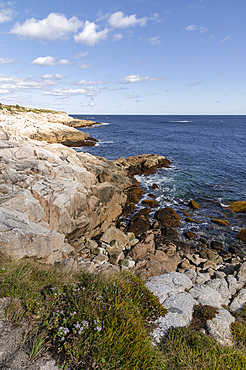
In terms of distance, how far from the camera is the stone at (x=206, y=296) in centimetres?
846

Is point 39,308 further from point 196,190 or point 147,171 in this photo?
point 147,171

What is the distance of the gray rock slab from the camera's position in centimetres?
849

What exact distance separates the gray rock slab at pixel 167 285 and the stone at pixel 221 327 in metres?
1.87

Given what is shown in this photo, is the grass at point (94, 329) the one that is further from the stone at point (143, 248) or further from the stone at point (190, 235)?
the stone at point (190, 235)

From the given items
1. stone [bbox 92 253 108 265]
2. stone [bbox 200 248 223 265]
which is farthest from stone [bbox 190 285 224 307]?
stone [bbox 92 253 108 265]

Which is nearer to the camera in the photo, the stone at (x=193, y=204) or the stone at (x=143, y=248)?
the stone at (x=143, y=248)

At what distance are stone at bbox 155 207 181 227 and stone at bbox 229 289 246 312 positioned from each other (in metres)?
10.6

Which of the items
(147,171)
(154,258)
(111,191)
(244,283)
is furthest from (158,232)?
(147,171)

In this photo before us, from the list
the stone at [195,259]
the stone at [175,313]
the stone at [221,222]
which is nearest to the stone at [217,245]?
the stone at [195,259]

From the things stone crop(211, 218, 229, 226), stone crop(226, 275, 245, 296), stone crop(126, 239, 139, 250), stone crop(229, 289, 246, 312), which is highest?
stone crop(229, 289, 246, 312)

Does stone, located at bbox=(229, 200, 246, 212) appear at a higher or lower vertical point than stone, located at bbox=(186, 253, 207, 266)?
higher

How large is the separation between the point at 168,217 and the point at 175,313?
14.6 meters

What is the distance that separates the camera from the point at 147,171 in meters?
36.8

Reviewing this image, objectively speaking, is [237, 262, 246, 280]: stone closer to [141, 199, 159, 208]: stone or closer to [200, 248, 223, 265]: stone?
[200, 248, 223, 265]: stone
